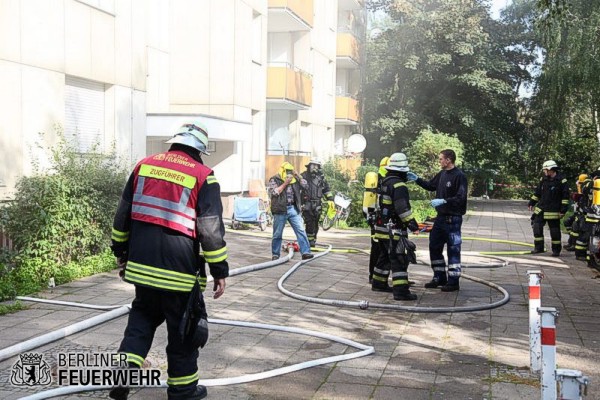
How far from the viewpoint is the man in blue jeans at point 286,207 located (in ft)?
37.4

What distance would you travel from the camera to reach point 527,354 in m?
5.99

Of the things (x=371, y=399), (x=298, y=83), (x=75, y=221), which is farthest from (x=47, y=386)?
(x=298, y=83)

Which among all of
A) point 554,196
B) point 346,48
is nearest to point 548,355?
point 554,196

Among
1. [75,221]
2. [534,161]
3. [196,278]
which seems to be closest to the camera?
[196,278]

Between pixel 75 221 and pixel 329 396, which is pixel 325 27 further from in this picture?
pixel 329 396

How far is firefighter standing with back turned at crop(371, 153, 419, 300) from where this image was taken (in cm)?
830

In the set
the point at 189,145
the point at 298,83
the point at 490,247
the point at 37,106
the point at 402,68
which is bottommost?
the point at 490,247

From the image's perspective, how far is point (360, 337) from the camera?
6.56 metres

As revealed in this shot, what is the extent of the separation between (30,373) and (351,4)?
30.2 metres

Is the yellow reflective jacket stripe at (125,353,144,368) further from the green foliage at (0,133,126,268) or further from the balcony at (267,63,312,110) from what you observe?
the balcony at (267,63,312,110)

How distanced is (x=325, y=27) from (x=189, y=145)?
25666 millimetres

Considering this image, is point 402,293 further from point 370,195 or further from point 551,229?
point 551,229

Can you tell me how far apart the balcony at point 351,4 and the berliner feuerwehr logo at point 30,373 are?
2939 centimetres

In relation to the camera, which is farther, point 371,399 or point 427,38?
point 427,38
